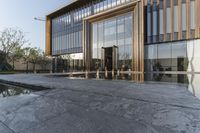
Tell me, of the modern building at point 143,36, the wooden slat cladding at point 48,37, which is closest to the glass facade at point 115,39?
the modern building at point 143,36

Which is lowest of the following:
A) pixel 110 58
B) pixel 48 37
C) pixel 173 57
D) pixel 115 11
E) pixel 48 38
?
pixel 173 57

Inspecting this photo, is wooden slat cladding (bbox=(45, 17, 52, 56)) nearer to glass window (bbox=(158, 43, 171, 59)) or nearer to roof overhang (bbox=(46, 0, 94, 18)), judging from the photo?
roof overhang (bbox=(46, 0, 94, 18))

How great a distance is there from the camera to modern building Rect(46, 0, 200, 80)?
26875mm

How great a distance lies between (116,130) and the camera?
12.9 feet

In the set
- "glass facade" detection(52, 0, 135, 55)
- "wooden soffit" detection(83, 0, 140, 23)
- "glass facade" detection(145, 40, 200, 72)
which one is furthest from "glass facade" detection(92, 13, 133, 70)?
"glass facade" detection(52, 0, 135, 55)

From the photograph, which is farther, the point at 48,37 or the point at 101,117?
the point at 48,37

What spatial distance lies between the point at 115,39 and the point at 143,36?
6300mm

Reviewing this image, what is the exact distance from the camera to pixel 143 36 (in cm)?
2983

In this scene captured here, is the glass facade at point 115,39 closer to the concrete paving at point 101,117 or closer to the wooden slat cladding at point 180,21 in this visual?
the wooden slat cladding at point 180,21

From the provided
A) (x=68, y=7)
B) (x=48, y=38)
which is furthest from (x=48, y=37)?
(x=68, y=7)

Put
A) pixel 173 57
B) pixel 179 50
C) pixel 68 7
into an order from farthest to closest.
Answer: pixel 68 7 → pixel 173 57 → pixel 179 50

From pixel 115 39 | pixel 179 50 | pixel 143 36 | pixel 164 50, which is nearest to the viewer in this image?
pixel 179 50

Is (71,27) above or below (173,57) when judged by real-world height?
above

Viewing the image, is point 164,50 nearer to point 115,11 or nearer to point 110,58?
point 110,58
